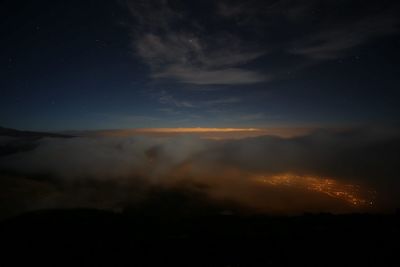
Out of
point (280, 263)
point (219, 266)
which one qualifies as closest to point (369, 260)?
point (280, 263)

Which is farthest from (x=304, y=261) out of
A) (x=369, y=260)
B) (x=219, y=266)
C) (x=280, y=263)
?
(x=219, y=266)

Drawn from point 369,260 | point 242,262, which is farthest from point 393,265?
point 242,262

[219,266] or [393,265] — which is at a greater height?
[393,265]

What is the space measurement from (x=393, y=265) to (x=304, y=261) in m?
64.8

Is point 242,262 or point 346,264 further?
point 242,262

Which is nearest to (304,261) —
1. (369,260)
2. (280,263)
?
(280,263)

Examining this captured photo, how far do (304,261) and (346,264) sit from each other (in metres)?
31.8

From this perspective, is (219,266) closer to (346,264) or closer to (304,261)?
(304,261)

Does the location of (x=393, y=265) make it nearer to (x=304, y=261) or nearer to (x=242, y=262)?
(x=304, y=261)

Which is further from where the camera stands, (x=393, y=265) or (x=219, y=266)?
(x=219, y=266)

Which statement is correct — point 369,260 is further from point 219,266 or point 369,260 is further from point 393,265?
point 219,266

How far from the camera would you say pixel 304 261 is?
643 feet

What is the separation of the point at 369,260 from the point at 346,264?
78.7 ft

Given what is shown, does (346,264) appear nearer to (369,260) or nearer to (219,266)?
(369,260)
